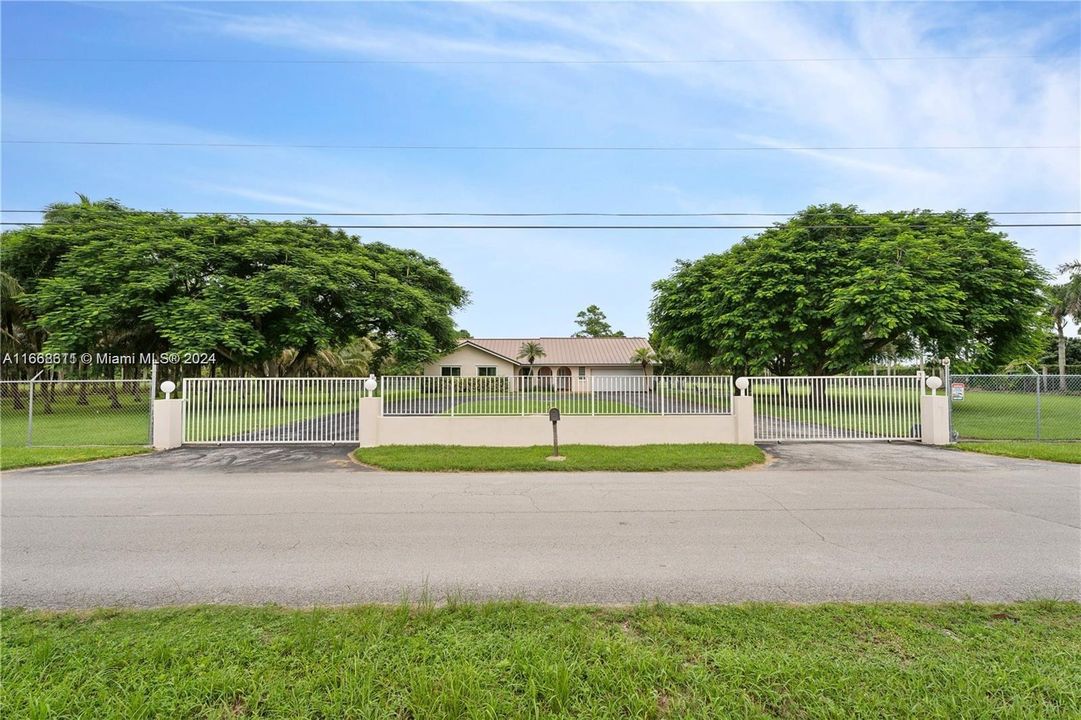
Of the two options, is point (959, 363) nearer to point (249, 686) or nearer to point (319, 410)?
point (319, 410)

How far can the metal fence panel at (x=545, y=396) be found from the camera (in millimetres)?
12023

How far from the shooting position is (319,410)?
12.3 m

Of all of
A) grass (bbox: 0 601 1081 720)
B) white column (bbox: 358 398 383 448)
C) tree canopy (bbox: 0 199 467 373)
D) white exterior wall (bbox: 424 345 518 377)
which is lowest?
grass (bbox: 0 601 1081 720)

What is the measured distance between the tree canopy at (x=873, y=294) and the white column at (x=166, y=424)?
815 inches

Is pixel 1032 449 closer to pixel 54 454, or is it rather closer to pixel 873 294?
pixel 873 294

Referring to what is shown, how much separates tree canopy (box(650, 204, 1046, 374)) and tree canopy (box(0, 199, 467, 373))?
16.9 m

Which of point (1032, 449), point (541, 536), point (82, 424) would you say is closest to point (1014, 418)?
point (1032, 449)

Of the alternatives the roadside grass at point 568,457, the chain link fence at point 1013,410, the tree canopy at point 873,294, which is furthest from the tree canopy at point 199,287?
the chain link fence at point 1013,410

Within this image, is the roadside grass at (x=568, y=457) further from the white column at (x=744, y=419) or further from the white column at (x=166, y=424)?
the white column at (x=166, y=424)

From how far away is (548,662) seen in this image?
2693 mm

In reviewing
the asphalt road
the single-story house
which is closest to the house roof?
the single-story house

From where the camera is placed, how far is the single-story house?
4228 centimetres

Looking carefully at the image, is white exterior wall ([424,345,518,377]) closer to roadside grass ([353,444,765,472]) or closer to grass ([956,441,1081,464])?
roadside grass ([353,444,765,472])

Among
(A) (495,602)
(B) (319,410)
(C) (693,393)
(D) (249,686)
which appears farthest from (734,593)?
(B) (319,410)
